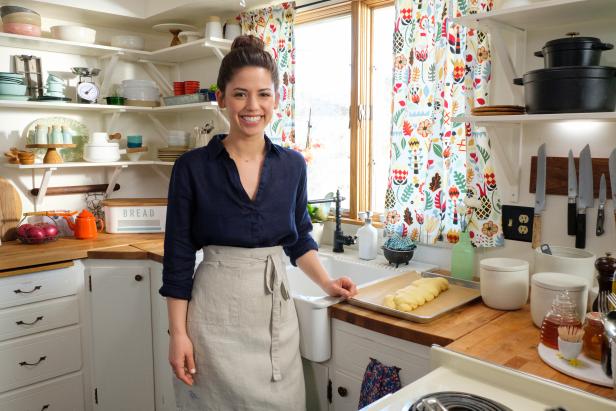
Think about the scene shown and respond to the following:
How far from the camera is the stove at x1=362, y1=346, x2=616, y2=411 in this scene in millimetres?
1026

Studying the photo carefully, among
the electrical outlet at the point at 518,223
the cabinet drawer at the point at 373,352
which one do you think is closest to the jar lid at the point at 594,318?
the cabinet drawer at the point at 373,352

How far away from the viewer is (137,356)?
258 cm

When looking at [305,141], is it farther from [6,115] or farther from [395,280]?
[6,115]

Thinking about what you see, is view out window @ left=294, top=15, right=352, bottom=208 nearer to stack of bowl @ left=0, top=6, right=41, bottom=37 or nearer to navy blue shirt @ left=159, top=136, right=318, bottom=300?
navy blue shirt @ left=159, top=136, right=318, bottom=300

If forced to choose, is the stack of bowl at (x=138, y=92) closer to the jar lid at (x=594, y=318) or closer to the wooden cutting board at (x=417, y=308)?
the wooden cutting board at (x=417, y=308)

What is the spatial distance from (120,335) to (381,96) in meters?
1.72

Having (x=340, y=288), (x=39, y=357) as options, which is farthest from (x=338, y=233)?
(x=39, y=357)

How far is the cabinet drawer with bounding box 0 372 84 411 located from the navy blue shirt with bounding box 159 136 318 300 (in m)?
1.34

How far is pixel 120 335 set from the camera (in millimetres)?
2541

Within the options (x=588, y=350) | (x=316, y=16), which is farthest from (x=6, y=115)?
(x=588, y=350)

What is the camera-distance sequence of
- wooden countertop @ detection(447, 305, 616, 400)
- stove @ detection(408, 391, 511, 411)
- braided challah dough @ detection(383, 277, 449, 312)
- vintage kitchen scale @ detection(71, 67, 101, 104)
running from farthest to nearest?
vintage kitchen scale @ detection(71, 67, 101, 104), braided challah dough @ detection(383, 277, 449, 312), wooden countertop @ detection(447, 305, 616, 400), stove @ detection(408, 391, 511, 411)

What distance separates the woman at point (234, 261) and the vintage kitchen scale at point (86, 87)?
1767 mm

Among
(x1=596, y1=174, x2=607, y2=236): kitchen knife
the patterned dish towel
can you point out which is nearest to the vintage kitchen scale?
the patterned dish towel

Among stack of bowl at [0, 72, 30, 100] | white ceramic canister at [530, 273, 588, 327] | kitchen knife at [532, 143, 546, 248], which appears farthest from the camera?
stack of bowl at [0, 72, 30, 100]
